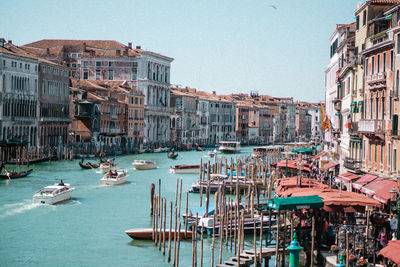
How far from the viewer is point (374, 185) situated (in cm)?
1382

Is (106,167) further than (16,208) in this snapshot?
Yes

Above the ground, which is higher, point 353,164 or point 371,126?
point 371,126

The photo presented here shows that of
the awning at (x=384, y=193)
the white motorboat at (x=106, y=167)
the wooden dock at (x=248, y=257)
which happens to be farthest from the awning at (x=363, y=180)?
the white motorboat at (x=106, y=167)

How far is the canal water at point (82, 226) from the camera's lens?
14344 mm

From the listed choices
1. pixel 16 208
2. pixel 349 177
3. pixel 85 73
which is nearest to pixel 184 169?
pixel 16 208

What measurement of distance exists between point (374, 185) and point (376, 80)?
316cm

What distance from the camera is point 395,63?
14.5m

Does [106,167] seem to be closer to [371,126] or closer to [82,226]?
[82,226]

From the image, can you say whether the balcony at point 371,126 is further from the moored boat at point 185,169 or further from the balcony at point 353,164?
the moored boat at point 185,169

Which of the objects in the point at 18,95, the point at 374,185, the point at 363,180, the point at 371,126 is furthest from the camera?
the point at 18,95

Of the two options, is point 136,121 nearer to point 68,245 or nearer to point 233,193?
point 233,193

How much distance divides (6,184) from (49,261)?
12.4 meters

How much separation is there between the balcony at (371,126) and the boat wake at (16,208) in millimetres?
9939

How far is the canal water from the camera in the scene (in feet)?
47.1
